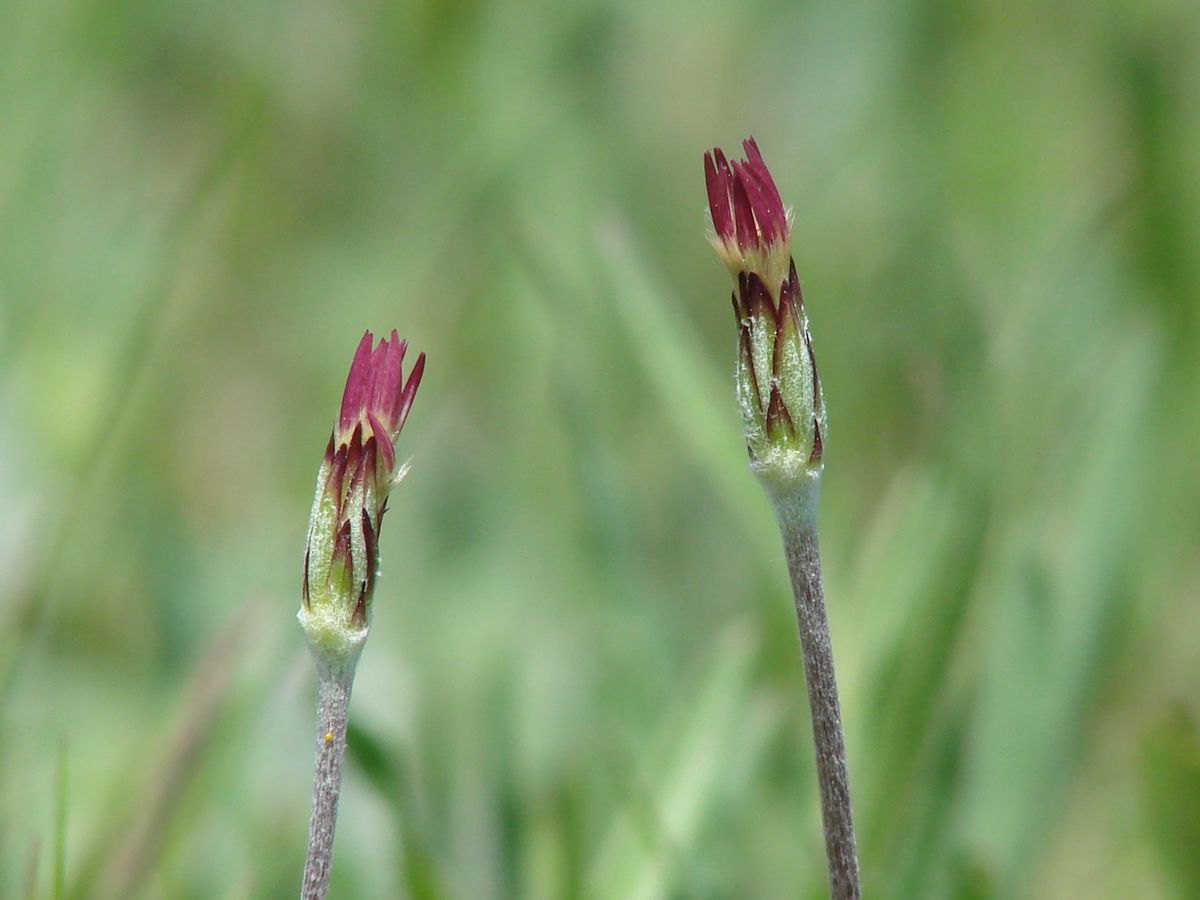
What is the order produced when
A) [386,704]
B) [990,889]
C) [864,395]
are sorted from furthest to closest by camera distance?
1. [864,395]
2. [386,704]
3. [990,889]

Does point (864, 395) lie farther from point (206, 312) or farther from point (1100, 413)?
point (206, 312)

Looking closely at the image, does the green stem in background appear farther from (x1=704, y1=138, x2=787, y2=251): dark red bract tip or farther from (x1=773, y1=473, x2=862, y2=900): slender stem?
A: (x1=704, y1=138, x2=787, y2=251): dark red bract tip

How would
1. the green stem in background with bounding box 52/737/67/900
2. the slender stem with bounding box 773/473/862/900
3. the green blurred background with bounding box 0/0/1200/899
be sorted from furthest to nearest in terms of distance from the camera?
the green blurred background with bounding box 0/0/1200/899
the green stem in background with bounding box 52/737/67/900
the slender stem with bounding box 773/473/862/900

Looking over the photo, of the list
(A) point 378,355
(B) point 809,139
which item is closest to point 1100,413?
(A) point 378,355

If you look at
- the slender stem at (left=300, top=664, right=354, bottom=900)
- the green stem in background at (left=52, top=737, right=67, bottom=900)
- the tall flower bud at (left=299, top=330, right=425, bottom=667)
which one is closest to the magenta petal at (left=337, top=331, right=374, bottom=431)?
the tall flower bud at (left=299, top=330, right=425, bottom=667)

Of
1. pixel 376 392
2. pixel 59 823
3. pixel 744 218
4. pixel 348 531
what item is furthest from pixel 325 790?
pixel 744 218

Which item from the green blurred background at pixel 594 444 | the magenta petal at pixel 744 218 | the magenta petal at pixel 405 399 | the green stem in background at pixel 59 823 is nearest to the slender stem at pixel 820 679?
the magenta petal at pixel 744 218

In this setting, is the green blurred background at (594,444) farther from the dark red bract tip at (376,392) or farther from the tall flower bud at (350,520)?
the dark red bract tip at (376,392)
